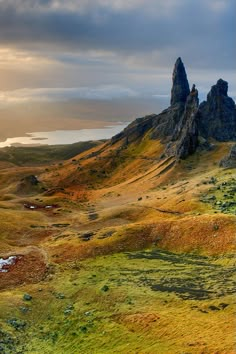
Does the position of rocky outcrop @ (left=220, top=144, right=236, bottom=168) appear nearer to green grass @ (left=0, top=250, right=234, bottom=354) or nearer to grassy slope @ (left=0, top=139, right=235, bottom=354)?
grassy slope @ (left=0, top=139, right=235, bottom=354)

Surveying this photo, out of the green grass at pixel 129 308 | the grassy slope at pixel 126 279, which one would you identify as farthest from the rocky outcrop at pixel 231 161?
the green grass at pixel 129 308

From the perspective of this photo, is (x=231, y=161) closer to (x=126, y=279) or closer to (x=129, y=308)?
(x=126, y=279)

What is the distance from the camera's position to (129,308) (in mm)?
56188

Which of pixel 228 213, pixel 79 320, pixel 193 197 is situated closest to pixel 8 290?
pixel 79 320

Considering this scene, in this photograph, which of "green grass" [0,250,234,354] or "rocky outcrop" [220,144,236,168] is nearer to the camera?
"green grass" [0,250,234,354]

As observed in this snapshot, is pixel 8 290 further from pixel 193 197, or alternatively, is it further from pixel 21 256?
pixel 193 197

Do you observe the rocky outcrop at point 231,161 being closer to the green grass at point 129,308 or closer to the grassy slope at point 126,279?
the grassy slope at point 126,279

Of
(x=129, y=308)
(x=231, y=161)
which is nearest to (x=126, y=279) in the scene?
(x=129, y=308)

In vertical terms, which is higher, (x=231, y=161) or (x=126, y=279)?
(x=231, y=161)

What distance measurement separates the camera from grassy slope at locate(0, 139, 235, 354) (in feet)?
158

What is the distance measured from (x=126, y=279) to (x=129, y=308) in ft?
39.9

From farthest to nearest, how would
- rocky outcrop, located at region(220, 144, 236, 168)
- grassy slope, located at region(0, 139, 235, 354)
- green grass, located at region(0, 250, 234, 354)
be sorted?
1. rocky outcrop, located at region(220, 144, 236, 168)
2. grassy slope, located at region(0, 139, 235, 354)
3. green grass, located at region(0, 250, 234, 354)

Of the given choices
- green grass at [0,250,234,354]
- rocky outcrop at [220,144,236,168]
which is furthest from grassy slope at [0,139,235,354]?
rocky outcrop at [220,144,236,168]

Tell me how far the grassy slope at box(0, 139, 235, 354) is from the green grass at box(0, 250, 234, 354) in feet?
0.44
